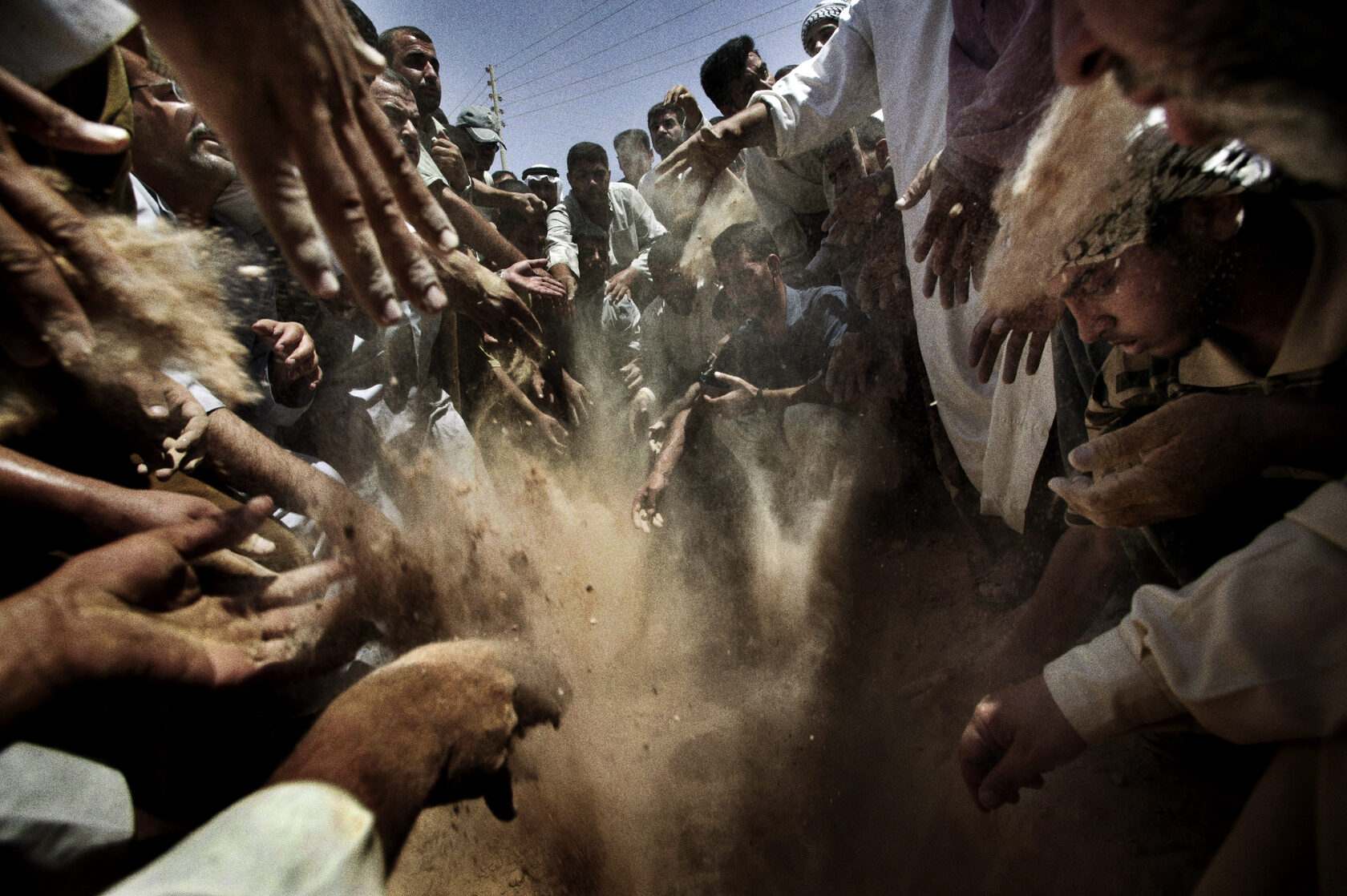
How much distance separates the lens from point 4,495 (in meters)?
1.31

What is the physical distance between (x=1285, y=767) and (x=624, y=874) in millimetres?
2188

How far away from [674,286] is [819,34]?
2.32 meters

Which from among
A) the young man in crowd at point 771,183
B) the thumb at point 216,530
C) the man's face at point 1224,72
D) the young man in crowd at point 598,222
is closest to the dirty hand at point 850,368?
the young man in crowd at point 771,183

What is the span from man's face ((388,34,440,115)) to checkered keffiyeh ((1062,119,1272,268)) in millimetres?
4425

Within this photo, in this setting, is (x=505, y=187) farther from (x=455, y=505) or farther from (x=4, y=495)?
(x=4, y=495)

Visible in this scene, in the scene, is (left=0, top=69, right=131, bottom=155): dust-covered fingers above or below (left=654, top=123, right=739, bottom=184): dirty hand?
below

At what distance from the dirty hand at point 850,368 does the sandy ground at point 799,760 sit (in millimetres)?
659

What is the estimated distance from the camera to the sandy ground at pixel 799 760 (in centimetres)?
173

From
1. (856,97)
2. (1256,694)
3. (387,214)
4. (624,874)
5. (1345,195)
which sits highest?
(856,97)

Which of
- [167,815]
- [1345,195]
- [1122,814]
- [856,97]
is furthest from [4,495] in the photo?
[856,97]

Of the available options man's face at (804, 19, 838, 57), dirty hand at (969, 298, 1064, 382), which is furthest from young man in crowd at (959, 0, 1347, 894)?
man's face at (804, 19, 838, 57)

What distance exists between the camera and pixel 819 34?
4543mm

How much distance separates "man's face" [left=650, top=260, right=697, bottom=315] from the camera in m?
4.44

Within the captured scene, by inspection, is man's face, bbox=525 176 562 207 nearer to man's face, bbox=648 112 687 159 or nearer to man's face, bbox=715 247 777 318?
man's face, bbox=648 112 687 159
